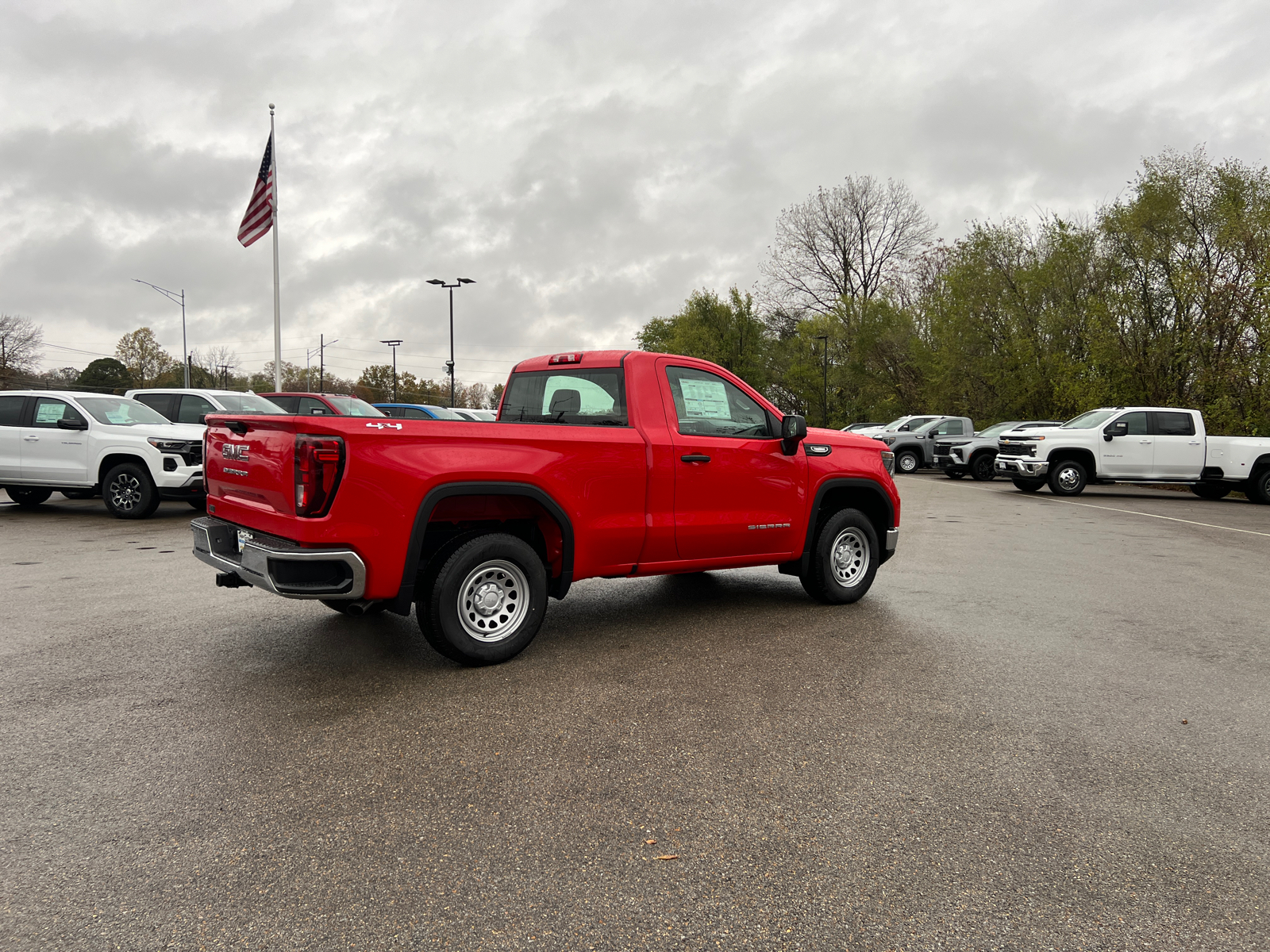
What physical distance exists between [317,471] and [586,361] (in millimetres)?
2236

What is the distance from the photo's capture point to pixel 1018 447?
1908cm

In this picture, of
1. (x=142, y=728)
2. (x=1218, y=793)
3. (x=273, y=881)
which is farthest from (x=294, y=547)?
(x=1218, y=793)

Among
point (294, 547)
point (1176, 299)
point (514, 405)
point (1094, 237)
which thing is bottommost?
point (294, 547)

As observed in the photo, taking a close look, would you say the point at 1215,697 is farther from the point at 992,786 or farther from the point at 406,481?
the point at 406,481

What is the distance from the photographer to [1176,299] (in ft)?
85.9

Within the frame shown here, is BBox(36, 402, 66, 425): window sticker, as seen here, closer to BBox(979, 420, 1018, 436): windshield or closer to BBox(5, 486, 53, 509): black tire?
BBox(5, 486, 53, 509): black tire

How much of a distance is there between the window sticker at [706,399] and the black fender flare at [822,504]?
1051 millimetres

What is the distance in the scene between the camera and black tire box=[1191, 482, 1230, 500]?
19.9 meters

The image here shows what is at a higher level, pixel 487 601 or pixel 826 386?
pixel 826 386

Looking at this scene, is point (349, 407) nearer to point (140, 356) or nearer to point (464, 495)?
point (464, 495)

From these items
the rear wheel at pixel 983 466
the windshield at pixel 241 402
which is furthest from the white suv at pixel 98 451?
the rear wheel at pixel 983 466

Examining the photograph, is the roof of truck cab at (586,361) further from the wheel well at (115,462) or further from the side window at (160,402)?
the side window at (160,402)

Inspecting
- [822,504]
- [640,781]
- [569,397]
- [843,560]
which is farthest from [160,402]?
[640,781]

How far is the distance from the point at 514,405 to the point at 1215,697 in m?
4.76
